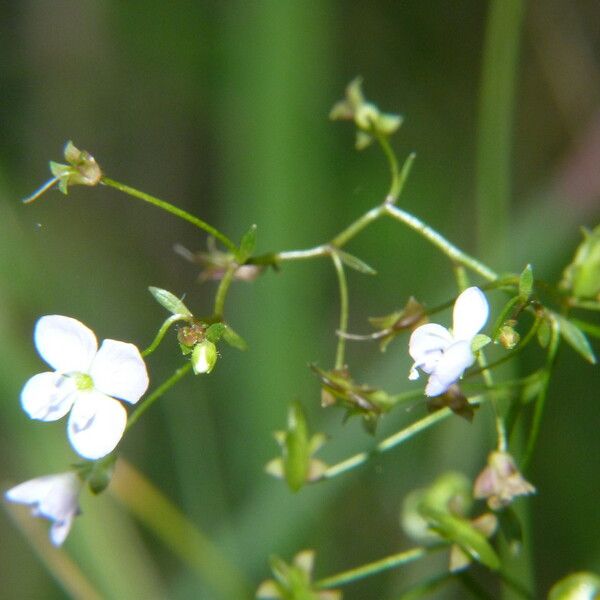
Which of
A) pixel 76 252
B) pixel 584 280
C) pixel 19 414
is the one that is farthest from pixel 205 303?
pixel 584 280

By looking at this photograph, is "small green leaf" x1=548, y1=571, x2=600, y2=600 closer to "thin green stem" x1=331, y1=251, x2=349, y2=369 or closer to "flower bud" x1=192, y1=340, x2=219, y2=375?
"thin green stem" x1=331, y1=251, x2=349, y2=369

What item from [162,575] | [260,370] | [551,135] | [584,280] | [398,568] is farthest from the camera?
[551,135]

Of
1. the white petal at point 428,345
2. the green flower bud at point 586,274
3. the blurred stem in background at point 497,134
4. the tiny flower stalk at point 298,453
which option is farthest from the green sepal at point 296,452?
the blurred stem in background at point 497,134

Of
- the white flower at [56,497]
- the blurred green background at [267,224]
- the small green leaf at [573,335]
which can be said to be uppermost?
the small green leaf at [573,335]

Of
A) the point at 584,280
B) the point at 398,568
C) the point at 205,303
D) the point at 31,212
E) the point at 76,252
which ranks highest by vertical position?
the point at 584,280

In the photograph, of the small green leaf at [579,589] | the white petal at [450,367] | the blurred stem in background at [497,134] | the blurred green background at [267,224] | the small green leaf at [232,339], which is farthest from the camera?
the blurred green background at [267,224]

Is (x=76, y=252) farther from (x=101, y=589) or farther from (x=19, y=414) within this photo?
(x=101, y=589)

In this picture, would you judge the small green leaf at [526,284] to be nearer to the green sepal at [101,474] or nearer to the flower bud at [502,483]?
the flower bud at [502,483]
